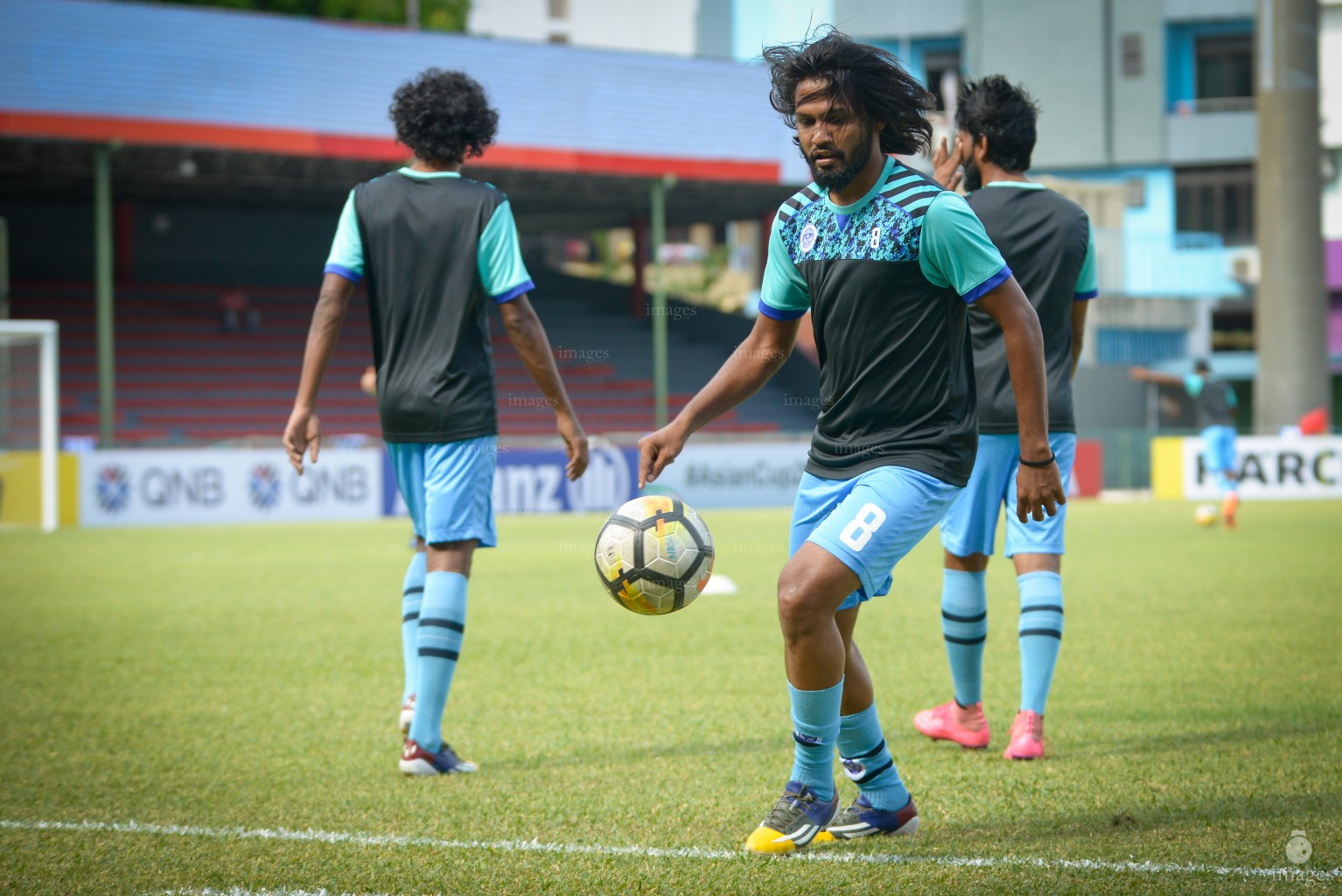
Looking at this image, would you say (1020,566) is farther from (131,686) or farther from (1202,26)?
(1202,26)

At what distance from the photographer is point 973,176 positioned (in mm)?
5238

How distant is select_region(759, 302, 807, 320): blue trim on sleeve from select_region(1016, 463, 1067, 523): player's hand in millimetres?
818

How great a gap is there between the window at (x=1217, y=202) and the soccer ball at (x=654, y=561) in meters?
40.8

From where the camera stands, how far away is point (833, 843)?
3727 millimetres

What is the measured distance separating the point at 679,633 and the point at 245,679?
2740mm

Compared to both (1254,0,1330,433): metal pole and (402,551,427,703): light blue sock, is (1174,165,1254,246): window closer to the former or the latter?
(1254,0,1330,433): metal pole

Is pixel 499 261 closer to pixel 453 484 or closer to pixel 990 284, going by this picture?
pixel 453 484

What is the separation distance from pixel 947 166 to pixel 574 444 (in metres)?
1.87

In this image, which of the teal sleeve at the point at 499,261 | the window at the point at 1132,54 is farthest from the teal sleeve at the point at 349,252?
the window at the point at 1132,54

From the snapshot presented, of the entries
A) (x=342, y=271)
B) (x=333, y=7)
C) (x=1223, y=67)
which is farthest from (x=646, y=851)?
(x=1223, y=67)

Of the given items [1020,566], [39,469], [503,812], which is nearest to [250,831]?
[503,812]

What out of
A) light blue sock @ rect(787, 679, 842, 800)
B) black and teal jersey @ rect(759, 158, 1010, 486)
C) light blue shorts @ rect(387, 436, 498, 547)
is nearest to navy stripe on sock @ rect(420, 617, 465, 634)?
light blue shorts @ rect(387, 436, 498, 547)

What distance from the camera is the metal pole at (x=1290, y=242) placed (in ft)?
96.4

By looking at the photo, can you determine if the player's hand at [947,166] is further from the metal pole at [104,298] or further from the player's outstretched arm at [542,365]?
the metal pole at [104,298]
